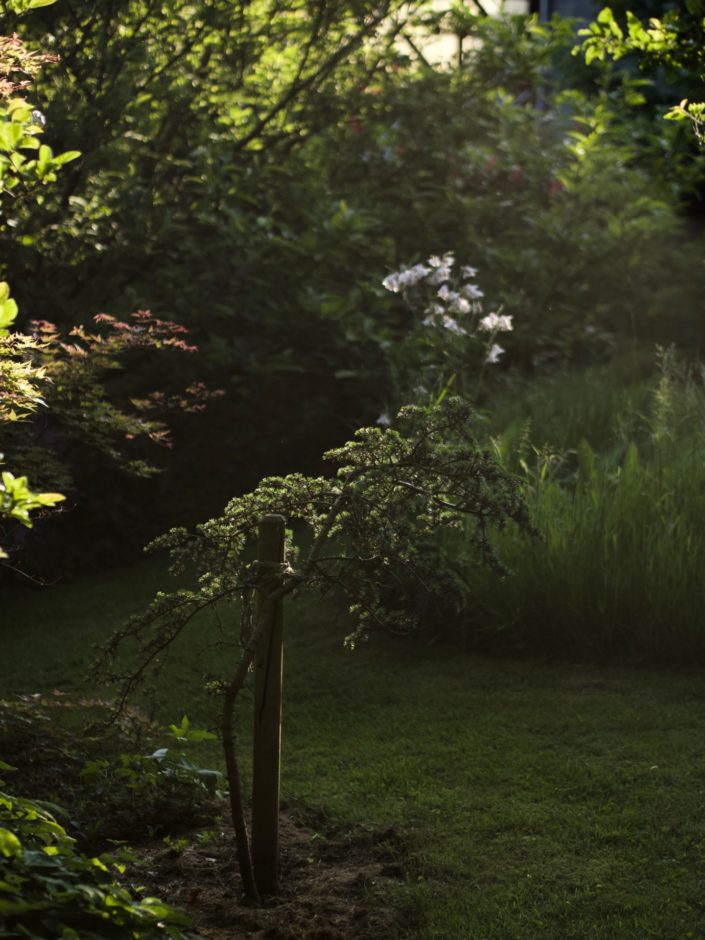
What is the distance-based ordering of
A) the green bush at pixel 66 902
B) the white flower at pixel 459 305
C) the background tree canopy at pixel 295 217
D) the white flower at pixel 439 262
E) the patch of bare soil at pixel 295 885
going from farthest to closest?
the white flower at pixel 459 305
the white flower at pixel 439 262
the background tree canopy at pixel 295 217
the patch of bare soil at pixel 295 885
the green bush at pixel 66 902

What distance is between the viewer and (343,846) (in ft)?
11.2

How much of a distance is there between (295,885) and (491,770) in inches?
39.9

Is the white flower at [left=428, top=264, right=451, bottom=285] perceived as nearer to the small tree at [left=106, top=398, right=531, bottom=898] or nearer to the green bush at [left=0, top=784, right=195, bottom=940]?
the small tree at [left=106, top=398, right=531, bottom=898]

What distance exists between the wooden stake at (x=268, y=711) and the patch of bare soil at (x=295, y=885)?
113mm

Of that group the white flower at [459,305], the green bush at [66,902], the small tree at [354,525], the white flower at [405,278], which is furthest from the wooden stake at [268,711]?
the white flower at [459,305]

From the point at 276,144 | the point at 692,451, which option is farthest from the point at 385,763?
the point at 276,144

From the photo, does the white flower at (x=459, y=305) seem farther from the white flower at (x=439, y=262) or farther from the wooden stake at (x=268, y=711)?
the wooden stake at (x=268, y=711)

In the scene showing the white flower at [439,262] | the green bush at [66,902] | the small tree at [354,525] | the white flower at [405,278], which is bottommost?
the green bush at [66,902]

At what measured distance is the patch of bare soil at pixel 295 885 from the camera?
2.88 m

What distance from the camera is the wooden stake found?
298cm

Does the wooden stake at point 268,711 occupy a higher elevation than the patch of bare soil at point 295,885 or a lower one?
higher

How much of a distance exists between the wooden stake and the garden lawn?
341 millimetres

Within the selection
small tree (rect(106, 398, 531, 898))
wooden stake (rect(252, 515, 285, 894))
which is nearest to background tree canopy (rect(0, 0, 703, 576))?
small tree (rect(106, 398, 531, 898))

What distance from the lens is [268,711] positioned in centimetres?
302
